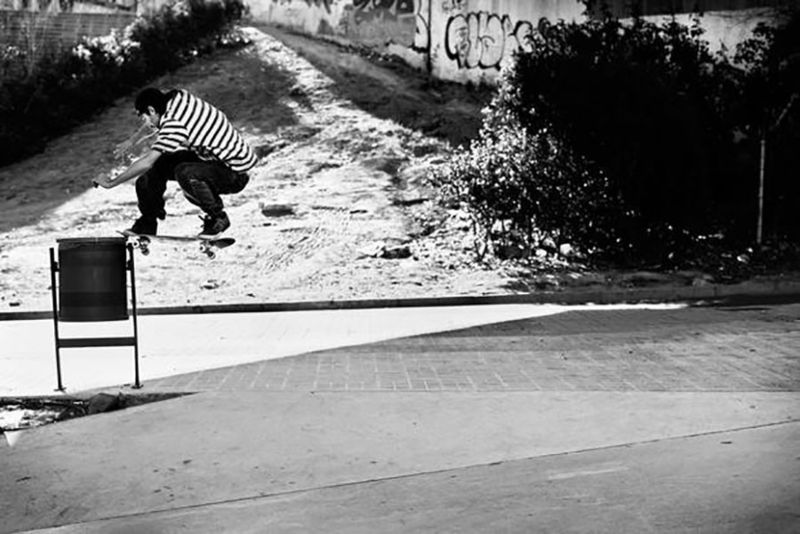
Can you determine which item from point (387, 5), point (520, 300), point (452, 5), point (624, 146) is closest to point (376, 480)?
point (520, 300)

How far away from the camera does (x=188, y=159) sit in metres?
7.90

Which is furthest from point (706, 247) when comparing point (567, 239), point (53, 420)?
point (53, 420)

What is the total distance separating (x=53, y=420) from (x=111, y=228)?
1191 centimetres

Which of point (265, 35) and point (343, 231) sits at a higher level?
point (265, 35)

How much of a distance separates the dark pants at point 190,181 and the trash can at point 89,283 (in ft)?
1.50

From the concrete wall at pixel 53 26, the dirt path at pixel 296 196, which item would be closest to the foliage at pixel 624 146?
the dirt path at pixel 296 196

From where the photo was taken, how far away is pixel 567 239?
16500 millimetres

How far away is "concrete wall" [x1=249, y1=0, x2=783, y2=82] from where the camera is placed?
25.3 meters

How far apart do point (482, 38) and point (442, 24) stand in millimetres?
1720

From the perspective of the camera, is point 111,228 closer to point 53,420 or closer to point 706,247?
point 706,247

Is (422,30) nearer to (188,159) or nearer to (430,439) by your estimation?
(188,159)

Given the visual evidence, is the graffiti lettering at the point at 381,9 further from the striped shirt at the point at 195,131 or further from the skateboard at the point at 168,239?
the striped shirt at the point at 195,131

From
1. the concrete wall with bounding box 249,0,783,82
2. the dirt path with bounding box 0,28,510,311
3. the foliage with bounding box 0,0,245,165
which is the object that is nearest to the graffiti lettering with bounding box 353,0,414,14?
the concrete wall with bounding box 249,0,783,82

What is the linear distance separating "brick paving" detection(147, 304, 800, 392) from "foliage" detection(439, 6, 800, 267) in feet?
13.6
